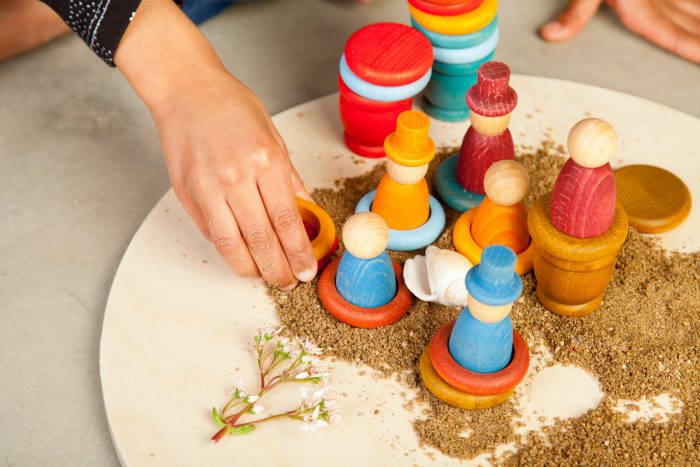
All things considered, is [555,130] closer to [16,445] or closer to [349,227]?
[349,227]

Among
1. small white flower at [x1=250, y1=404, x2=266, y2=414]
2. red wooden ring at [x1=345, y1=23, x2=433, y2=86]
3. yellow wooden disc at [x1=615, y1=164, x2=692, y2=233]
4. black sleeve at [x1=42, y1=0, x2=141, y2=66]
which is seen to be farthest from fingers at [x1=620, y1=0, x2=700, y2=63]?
small white flower at [x1=250, y1=404, x2=266, y2=414]

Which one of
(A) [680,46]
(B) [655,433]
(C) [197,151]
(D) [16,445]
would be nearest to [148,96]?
(C) [197,151]

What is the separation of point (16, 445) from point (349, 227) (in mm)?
432

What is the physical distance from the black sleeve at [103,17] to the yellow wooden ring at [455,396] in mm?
529

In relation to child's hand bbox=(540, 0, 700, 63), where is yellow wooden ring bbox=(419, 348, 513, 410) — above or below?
above

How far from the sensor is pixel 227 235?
35.6 inches

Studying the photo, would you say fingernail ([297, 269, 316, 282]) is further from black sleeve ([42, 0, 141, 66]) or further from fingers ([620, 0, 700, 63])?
fingers ([620, 0, 700, 63])

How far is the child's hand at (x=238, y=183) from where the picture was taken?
895 millimetres

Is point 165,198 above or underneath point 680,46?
above

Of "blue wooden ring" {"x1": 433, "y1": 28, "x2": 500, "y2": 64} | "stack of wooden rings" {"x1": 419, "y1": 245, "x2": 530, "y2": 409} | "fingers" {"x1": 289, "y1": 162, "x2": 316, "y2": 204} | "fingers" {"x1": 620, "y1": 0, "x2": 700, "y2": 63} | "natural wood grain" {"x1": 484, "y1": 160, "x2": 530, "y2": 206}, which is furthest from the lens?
"fingers" {"x1": 620, "y1": 0, "x2": 700, "y2": 63}

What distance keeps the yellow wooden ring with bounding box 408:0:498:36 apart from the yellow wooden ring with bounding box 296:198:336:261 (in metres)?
0.29

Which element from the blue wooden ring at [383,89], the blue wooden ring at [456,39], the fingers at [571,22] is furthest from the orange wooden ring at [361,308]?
the fingers at [571,22]

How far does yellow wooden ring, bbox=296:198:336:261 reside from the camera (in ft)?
3.17

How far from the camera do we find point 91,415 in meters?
0.93
